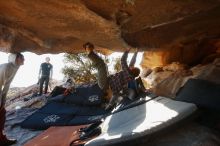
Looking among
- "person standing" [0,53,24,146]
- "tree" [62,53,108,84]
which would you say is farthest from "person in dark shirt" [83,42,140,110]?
"tree" [62,53,108,84]

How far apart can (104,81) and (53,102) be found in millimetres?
2303

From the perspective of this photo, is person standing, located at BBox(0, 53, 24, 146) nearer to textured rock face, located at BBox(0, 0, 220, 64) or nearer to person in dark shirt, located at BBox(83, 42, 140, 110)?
textured rock face, located at BBox(0, 0, 220, 64)

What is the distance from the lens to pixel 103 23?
8891 millimetres

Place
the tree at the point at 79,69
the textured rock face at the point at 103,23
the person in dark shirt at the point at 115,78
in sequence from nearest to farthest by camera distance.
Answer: the textured rock face at the point at 103,23, the person in dark shirt at the point at 115,78, the tree at the point at 79,69

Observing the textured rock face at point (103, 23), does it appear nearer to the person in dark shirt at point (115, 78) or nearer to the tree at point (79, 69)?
the person in dark shirt at point (115, 78)

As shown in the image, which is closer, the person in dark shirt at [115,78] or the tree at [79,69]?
the person in dark shirt at [115,78]

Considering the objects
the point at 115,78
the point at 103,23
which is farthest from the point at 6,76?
the point at 115,78

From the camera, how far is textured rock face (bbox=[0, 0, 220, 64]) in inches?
310

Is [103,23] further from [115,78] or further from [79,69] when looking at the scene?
[79,69]

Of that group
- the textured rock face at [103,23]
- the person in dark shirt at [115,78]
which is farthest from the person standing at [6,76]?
the person in dark shirt at [115,78]

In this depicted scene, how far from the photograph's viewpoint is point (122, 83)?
953cm

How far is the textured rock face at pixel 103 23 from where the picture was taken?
25.8 feet

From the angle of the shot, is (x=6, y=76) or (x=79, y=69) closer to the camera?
(x=6, y=76)

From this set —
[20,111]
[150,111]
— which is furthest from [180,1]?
[20,111]
